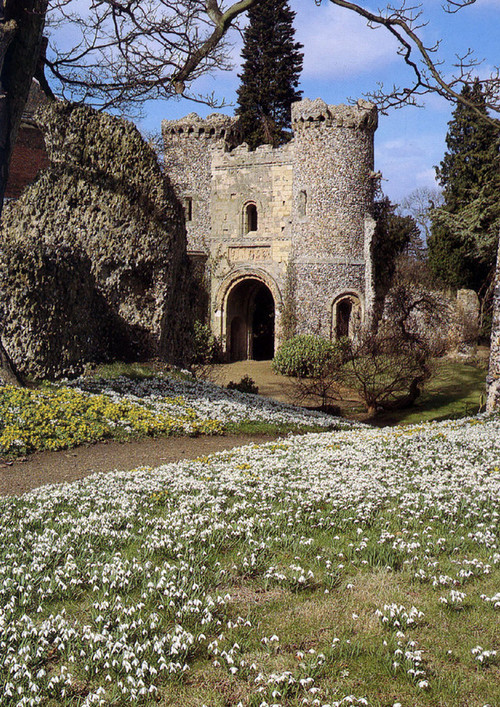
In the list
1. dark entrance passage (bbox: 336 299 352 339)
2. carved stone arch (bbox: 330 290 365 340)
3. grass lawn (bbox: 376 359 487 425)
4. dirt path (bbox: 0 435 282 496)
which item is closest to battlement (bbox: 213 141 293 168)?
carved stone arch (bbox: 330 290 365 340)

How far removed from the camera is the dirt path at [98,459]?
30.6 ft

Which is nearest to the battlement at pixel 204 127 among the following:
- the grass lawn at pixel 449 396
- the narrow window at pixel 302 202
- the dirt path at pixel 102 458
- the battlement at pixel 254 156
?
the battlement at pixel 254 156

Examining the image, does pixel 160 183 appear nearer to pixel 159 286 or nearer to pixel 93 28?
pixel 159 286

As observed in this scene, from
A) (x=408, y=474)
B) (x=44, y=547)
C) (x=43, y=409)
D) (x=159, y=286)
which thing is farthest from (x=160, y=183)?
(x=44, y=547)

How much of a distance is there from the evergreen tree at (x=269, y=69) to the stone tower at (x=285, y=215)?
613cm

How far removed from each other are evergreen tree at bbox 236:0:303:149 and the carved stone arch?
13.6 m

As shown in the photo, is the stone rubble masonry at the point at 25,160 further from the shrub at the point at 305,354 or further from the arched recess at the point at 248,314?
the shrub at the point at 305,354

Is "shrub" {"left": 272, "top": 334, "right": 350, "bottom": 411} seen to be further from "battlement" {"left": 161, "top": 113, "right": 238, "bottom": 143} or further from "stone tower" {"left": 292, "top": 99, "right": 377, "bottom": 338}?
"battlement" {"left": 161, "top": 113, "right": 238, "bottom": 143}

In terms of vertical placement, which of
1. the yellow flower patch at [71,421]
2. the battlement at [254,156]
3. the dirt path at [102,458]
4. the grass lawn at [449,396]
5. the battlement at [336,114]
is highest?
the battlement at [336,114]

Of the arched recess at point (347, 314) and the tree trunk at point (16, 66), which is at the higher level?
the tree trunk at point (16, 66)

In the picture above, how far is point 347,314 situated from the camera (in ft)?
108

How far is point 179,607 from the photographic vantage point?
14.9ft

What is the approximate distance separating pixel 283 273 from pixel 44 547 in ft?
90.8

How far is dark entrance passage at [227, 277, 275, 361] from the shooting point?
34906 millimetres
